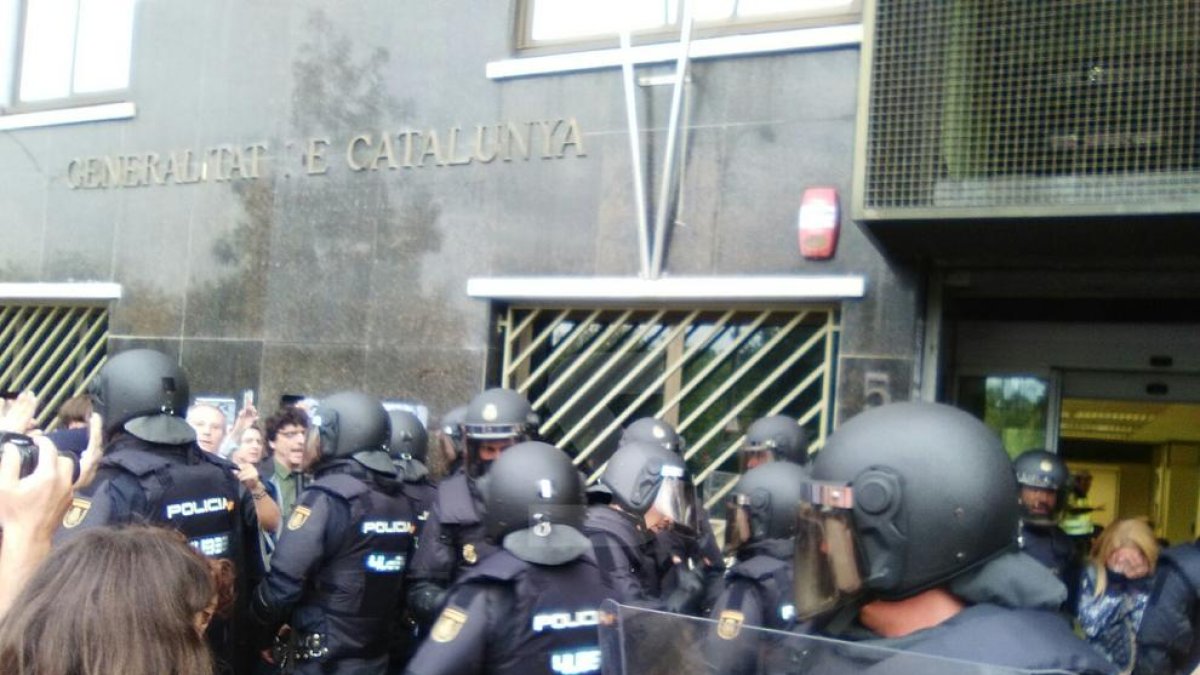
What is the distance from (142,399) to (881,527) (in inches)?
126

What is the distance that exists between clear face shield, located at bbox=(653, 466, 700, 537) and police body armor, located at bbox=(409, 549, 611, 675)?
1509 millimetres

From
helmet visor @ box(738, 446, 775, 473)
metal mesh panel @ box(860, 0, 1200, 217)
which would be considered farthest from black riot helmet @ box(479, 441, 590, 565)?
metal mesh panel @ box(860, 0, 1200, 217)

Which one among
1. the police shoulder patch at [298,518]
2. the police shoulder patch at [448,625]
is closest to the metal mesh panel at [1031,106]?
the police shoulder patch at [298,518]

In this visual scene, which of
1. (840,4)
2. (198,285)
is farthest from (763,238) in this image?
(198,285)

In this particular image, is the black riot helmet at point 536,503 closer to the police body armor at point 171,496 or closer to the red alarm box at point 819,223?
the police body armor at point 171,496

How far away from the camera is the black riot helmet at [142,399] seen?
455cm

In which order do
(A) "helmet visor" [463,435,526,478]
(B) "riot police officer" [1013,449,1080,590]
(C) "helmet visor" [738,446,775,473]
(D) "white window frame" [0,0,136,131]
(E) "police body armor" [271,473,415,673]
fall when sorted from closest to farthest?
(E) "police body armor" [271,473,415,673] → (A) "helmet visor" [463,435,526,478] → (B) "riot police officer" [1013,449,1080,590] → (C) "helmet visor" [738,446,775,473] → (D) "white window frame" [0,0,136,131]

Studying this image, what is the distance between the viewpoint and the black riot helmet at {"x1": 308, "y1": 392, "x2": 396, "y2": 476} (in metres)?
5.40

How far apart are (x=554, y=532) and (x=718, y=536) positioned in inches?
162

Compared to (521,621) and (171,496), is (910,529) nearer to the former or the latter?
(521,621)

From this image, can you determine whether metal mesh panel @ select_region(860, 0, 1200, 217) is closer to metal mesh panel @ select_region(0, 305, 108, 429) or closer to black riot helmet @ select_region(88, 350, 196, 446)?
black riot helmet @ select_region(88, 350, 196, 446)

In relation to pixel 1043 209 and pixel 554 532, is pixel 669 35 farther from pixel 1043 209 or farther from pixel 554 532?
pixel 554 532

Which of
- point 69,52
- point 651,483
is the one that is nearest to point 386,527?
point 651,483

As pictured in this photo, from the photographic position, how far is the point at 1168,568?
17.5 ft
